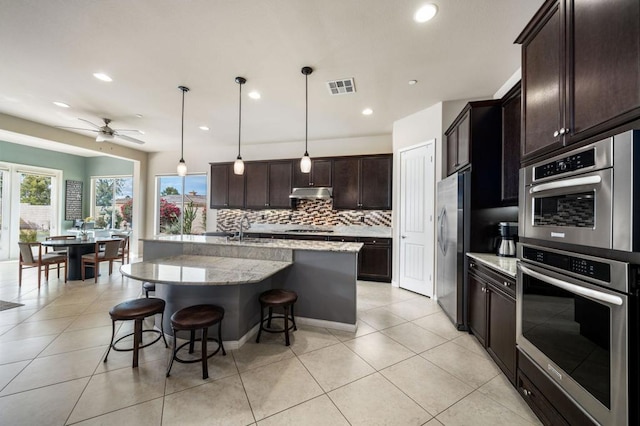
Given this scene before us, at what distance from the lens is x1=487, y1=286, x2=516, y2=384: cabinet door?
1.94 metres

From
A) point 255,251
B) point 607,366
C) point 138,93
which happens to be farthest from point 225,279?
point 138,93

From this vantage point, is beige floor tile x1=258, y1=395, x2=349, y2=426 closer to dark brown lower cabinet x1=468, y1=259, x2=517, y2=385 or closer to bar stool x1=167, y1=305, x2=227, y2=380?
bar stool x1=167, y1=305, x2=227, y2=380

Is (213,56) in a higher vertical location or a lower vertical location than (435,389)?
higher

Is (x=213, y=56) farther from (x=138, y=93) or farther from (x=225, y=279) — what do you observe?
(x=225, y=279)

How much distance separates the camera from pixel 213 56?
2.75 meters

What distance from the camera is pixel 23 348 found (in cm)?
241

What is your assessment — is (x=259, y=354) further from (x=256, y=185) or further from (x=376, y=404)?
(x=256, y=185)

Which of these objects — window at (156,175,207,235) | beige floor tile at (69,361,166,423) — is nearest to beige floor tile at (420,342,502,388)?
beige floor tile at (69,361,166,423)

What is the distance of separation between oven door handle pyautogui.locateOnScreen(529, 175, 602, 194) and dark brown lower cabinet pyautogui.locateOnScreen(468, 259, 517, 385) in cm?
79

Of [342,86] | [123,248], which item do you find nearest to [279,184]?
[342,86]

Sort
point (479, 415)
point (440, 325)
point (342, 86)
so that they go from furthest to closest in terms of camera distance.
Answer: point (342, 86) < point (440, 325) < point (479, 415)

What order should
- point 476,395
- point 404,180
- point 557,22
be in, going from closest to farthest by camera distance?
point 557,22 → point 476,395 → point 404,180

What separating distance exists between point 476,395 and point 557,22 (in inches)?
99.5

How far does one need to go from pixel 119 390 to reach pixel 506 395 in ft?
9.51
